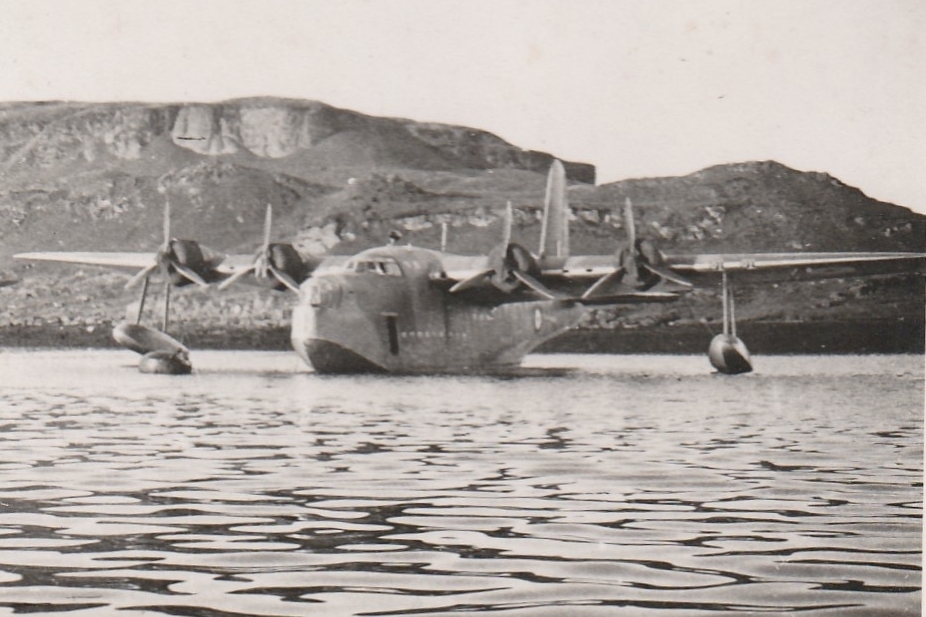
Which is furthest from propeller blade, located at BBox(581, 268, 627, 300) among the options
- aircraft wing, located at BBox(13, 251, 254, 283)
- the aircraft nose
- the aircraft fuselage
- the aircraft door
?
aircraft wing, located at BBox(13, 251, 254, 283)

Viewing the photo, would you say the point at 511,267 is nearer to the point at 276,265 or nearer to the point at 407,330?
the point at 407,330

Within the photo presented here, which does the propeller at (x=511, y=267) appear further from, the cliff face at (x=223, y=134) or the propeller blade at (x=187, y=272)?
the propeller blade at (x=187, y=272)

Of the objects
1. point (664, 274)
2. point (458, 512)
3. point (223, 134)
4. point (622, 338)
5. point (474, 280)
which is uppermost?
point (223, 134)

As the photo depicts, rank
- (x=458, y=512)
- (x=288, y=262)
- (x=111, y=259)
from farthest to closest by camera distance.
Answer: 1. (x=111, y=259)
2. (x=288, y=262)
3. (x=458, y=512)

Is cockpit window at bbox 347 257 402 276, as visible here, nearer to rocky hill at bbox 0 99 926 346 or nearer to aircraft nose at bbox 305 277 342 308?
aircraft nose at bbox 305 277 342 308

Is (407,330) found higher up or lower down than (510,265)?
lower down

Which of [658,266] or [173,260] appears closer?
[658,266]

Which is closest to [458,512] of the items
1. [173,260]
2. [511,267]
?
[511,267]
